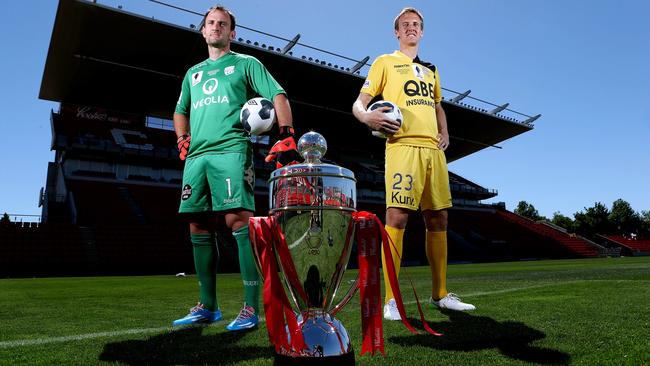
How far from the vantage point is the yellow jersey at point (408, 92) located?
2764mm

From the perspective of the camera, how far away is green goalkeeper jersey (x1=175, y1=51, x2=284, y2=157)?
2.48 m

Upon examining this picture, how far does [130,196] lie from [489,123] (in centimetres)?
1925

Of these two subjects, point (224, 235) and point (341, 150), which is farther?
point (341, 150)

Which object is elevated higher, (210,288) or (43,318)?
(210,288)

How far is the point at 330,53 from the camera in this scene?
63.7 ft

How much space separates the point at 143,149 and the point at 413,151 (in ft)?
74.8

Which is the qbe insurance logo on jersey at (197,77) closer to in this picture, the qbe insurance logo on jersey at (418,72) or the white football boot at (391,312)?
the qbe insurance logo on jersey at (418,72)

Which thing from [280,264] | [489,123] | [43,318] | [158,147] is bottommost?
[43,318]

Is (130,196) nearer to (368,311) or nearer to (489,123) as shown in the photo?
(489,123)

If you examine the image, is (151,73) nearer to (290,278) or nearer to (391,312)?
(391,312)

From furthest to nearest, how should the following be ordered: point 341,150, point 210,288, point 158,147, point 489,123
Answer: point 341,150
point 489,123
point 158,147
point 210,288

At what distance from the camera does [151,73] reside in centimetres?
1905

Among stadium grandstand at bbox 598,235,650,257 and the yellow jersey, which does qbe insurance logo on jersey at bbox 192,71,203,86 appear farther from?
stadium grandstand at bbox 598,235,650,257

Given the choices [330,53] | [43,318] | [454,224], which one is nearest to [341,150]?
[454,224]
